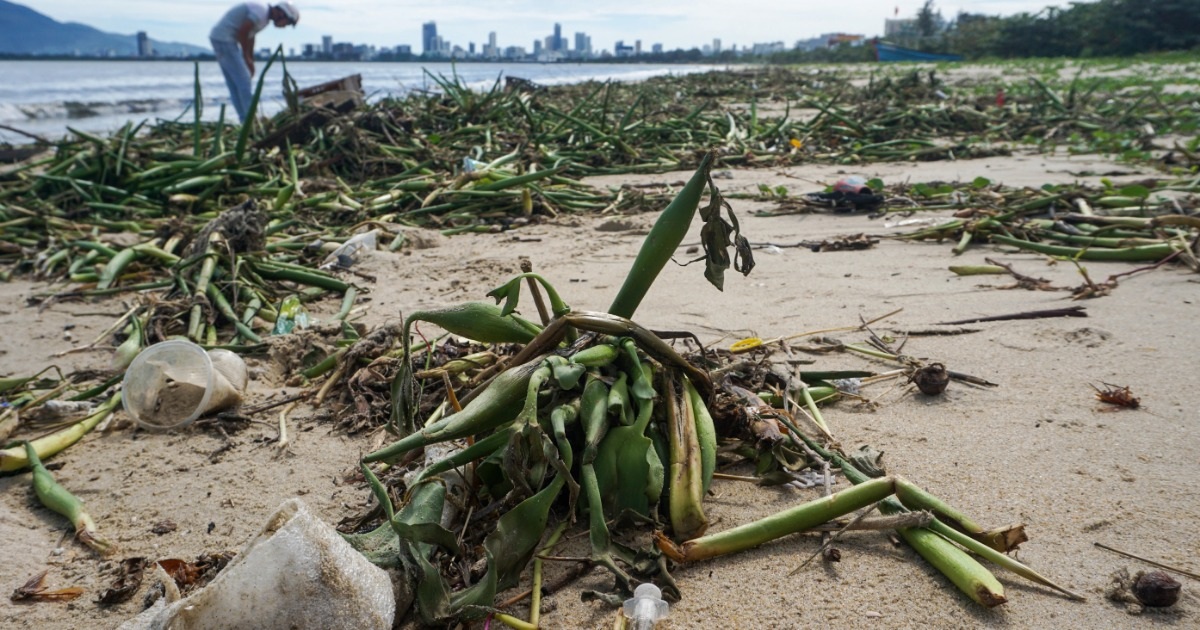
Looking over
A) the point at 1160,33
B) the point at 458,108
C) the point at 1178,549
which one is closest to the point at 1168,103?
the point at 458,108

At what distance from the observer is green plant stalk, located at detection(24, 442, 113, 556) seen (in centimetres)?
164

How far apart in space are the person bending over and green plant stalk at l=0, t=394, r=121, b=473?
652 centimetres

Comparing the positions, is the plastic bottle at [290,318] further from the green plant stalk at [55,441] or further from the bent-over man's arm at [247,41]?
the bent-over man's arm at [247,41]

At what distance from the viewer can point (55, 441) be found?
6.79 ft

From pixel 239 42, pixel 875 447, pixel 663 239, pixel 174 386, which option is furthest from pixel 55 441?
pixel 239 42

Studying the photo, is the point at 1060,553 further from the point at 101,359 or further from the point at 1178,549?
the point at 101,359

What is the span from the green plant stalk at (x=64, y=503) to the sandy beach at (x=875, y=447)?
3 centimetres

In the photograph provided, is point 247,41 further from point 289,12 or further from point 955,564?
point 955,564

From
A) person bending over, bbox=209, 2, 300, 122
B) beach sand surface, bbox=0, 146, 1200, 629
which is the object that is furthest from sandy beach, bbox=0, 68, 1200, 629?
person bending over, bbox=209, 2, 300, 122

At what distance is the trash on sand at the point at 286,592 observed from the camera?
3.56 feet

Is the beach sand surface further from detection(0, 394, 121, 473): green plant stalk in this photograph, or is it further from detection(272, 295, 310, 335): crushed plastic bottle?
detection(272, 295, 310, 335): crushed plastic bottle

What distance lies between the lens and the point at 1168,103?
8.62m

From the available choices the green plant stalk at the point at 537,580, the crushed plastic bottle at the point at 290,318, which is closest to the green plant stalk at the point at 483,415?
the green plant stalk at the point at 537,580

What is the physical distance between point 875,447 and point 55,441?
2.09m
